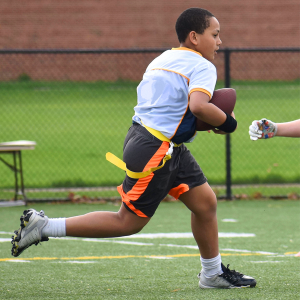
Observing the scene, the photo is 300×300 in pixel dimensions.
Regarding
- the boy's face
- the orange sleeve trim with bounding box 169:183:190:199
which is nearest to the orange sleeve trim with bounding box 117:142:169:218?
the orange sleeve trim with bounding box 169:183:190:199

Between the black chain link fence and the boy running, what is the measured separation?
4467mm

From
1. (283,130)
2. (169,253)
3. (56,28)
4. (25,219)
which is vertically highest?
(56,28)

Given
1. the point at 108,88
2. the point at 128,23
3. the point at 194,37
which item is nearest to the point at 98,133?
the point at 108,88

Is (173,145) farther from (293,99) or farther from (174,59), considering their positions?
(293,99)

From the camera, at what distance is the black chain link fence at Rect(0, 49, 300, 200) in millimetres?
9453

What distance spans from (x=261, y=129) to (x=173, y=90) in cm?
60

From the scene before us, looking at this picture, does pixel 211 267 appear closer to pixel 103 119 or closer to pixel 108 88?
pixel 103 119

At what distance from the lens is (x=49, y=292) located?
3.69 meters

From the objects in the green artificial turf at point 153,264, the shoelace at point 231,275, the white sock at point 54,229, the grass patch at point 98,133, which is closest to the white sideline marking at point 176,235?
the green artificial turf at point 153,264

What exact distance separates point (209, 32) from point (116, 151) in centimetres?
969

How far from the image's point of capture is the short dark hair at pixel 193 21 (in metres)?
3.56

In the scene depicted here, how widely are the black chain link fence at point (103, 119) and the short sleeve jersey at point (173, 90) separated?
4.48m

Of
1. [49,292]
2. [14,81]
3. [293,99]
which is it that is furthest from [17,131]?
[49,292]

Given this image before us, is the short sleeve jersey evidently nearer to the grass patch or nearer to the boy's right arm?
the boy's right arm
